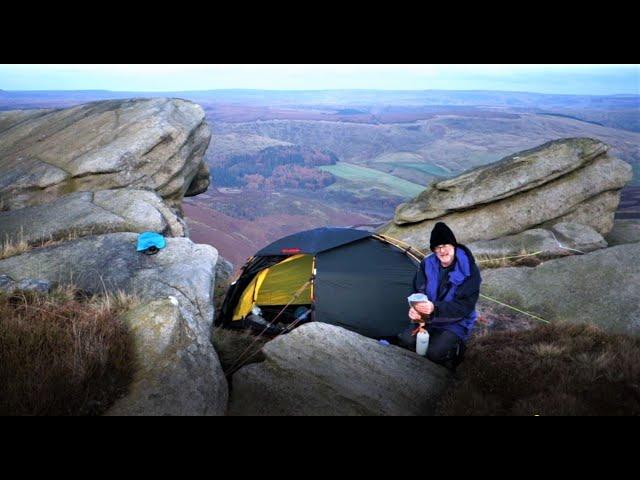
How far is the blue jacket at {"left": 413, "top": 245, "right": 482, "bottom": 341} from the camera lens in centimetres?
755

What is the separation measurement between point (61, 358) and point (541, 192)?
14.5 m

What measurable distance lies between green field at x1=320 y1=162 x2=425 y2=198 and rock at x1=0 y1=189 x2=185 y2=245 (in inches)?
4674

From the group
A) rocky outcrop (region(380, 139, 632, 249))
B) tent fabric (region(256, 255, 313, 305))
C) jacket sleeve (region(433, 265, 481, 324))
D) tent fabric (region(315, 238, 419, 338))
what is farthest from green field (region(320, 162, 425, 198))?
jacket sleeve (region(433, 265, 481, 324))

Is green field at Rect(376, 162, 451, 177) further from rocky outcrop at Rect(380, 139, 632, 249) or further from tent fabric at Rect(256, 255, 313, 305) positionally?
tent fabric at Rect(256, 255, 313, 305)

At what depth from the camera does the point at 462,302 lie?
7578 millimetres

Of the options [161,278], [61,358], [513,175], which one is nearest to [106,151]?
→ [161,278]

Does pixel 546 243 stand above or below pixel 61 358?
below

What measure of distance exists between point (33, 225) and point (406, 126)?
18730 cm

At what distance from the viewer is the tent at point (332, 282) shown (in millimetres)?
10172

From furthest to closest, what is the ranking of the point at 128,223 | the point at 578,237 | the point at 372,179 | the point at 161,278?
the point at 372,179 < the point at 578,237 < the point at 128,223 < the point at 161,278

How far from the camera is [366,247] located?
11.1m

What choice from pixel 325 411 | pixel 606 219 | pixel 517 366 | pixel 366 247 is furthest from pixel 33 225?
pixel 606 219

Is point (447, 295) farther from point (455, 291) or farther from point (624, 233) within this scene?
point (624, 233)
